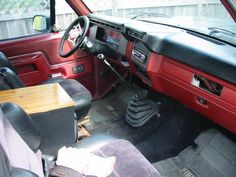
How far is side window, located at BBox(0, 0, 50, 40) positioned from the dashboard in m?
0.87

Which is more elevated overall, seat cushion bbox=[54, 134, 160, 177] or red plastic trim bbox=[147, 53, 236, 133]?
red plastic trim bbox=[147, 53, 236, 133]

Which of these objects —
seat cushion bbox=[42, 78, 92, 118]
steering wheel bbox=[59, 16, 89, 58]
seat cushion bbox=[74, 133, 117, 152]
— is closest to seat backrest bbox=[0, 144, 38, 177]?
seat cushion bbox=[74, 133, 117, 152]

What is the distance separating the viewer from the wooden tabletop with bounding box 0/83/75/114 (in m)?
1.62

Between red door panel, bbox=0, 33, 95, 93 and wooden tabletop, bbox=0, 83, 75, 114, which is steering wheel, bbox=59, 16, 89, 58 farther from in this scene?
wooden tabletop, bbox=0, 83, 75, 114

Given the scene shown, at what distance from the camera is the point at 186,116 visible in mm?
2340

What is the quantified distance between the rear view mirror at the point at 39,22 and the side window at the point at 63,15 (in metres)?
0.16

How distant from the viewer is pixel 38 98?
174 centimetres

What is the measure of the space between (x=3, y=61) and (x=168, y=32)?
1.15 metres

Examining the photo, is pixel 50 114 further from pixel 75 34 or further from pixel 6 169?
pixel 75 34

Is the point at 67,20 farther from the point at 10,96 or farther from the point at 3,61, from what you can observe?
the point at 10,96

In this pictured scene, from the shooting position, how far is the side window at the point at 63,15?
2.83 meters

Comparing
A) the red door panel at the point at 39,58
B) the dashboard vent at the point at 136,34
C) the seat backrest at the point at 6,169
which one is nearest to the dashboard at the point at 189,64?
the dashboard vent at the point at 136,34

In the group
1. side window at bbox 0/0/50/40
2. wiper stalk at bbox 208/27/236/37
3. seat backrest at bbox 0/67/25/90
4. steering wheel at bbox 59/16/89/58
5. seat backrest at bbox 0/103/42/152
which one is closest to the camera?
seat backrest at bbox 0/103/42/152

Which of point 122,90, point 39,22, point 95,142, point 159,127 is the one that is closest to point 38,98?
point 95,142
